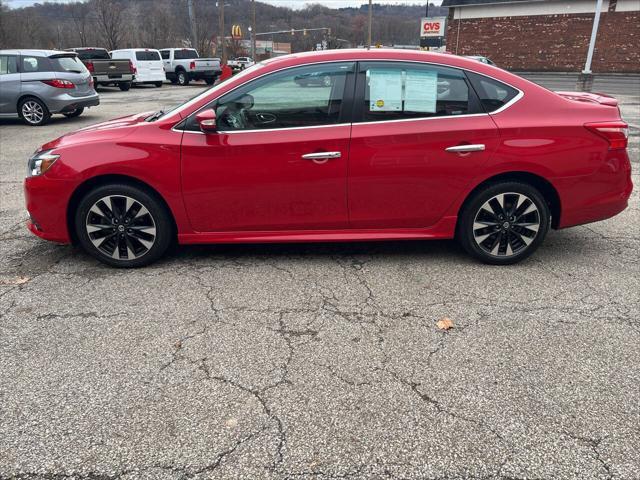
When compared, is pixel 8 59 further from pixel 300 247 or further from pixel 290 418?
pixel 290 418

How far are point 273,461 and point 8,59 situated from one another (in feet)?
42.9

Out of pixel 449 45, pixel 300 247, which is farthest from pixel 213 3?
pixel 300 247

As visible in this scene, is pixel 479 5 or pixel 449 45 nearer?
pixel 479 5

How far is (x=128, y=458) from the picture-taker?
222 centimetres

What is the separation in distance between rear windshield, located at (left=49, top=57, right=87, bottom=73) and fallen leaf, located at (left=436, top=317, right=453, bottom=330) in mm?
12285

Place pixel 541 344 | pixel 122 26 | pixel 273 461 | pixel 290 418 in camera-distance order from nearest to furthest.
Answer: pixel 273 461 < pixel 290 418 < pixel 541 344 < pixel 122 26

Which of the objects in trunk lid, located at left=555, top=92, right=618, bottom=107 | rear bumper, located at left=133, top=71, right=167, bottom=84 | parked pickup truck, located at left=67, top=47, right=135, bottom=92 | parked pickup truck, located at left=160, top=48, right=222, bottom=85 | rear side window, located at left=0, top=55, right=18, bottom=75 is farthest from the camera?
parked pickup truck, located at left=160, top=48, right=222, bottom=85

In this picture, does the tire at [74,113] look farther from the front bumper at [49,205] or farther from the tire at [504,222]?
the tire at [504,222]

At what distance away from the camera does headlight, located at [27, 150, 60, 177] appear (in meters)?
4.02

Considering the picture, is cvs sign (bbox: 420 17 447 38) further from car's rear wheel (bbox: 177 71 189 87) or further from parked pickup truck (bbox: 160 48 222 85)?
car's rear wheel (bbox: 177 71 189 87)

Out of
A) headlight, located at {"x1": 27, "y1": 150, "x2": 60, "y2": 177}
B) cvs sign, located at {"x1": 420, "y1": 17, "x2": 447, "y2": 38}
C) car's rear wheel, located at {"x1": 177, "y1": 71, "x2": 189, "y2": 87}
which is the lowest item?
car's rear wheel, located at {"x1": 177, "y1": 71, "x2": 189, "y2": 87}

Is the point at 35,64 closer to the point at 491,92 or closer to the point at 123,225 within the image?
the point at 123,225

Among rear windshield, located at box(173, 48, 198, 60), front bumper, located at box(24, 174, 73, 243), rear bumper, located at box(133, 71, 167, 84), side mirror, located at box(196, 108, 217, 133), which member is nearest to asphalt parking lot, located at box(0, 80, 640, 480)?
front bumper, located at box(24, 174, 73, 243)

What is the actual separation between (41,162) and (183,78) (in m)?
27.7
